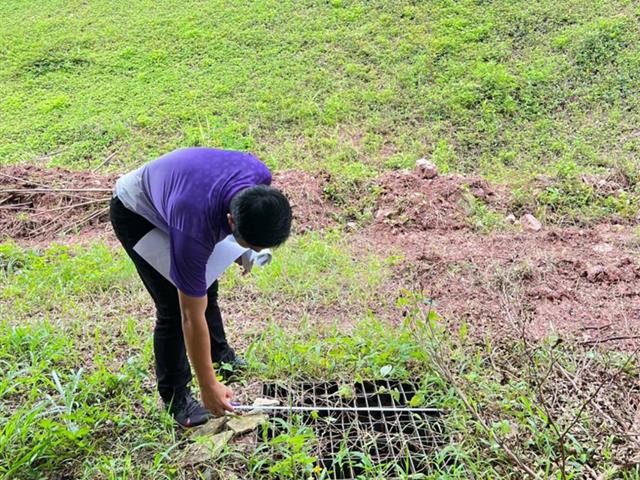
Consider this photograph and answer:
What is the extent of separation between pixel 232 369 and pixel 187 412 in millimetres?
310

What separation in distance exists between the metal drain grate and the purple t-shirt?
0.82 m

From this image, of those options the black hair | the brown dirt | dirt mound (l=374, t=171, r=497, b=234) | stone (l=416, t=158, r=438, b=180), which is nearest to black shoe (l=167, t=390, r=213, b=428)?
the black hair

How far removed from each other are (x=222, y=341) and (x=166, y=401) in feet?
1.20

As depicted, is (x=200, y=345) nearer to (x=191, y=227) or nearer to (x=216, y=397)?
(x=216, y=397)

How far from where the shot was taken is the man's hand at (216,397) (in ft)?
6.28

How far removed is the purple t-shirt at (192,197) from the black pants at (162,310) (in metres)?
0.08

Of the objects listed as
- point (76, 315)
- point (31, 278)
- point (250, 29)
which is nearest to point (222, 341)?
point (76, 315)

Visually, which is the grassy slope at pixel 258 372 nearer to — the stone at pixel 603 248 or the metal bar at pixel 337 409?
the metal bar at pixel 337 409

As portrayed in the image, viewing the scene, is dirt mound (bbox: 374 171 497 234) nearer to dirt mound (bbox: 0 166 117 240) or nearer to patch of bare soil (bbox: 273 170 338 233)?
patch of bare soil (bbox: 273 170 338 233)

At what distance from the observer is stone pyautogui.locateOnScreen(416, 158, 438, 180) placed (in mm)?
4828

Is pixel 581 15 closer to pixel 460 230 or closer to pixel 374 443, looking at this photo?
pixel 460 230

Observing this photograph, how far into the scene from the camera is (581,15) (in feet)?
22.9

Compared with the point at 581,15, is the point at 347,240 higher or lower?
lower

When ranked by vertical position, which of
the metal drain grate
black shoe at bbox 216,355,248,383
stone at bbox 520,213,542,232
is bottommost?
stone at bbox 520,213,542,232
